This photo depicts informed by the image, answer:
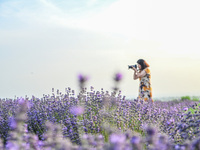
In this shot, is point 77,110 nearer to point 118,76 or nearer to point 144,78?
point 118,76

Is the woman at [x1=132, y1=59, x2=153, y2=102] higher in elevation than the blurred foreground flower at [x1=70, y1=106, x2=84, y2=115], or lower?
higher

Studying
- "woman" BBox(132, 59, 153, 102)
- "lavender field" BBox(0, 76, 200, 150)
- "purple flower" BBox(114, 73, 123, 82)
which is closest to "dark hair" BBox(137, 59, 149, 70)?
"woman" BBox(132, 59, 153, 102)

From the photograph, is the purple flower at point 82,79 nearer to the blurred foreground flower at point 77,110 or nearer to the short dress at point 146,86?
the blurred foreground flower at point 77,110

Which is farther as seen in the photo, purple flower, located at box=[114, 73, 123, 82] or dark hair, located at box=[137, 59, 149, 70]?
dark hair, located at box=[137, 59, 149, 70]

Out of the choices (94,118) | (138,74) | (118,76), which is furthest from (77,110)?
(138,74)

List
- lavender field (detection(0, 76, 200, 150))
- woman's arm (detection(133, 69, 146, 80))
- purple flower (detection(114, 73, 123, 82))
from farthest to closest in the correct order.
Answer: woman's arm (detection(133, 69, 146, 80)) < purple flower (detection(114, 73, 123, 82)) < lavender field (detection(0, 76, 200, 150))

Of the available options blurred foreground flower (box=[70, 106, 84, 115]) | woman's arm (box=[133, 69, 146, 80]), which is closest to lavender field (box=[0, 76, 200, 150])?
blurred foreground flower (box=[70, 106, 84, 115])

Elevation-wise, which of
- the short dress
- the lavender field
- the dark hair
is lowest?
the lavender field

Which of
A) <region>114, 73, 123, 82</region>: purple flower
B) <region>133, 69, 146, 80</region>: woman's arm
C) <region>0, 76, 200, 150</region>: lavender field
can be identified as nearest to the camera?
<region>0, 76, 200, 150</region>: lavender field

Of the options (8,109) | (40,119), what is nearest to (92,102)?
(40,119)

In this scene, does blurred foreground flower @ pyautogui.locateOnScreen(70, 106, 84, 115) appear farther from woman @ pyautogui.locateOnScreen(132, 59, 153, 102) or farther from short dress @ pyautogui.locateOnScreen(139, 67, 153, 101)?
short dress @ pyautogui.locateOnScreen(139, 67, 153, 101)

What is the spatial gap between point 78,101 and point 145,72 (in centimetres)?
323

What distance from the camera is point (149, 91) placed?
7.48m

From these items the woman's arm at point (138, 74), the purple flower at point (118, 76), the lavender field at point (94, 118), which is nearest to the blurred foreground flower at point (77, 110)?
the lavender field at point (94, 118)
